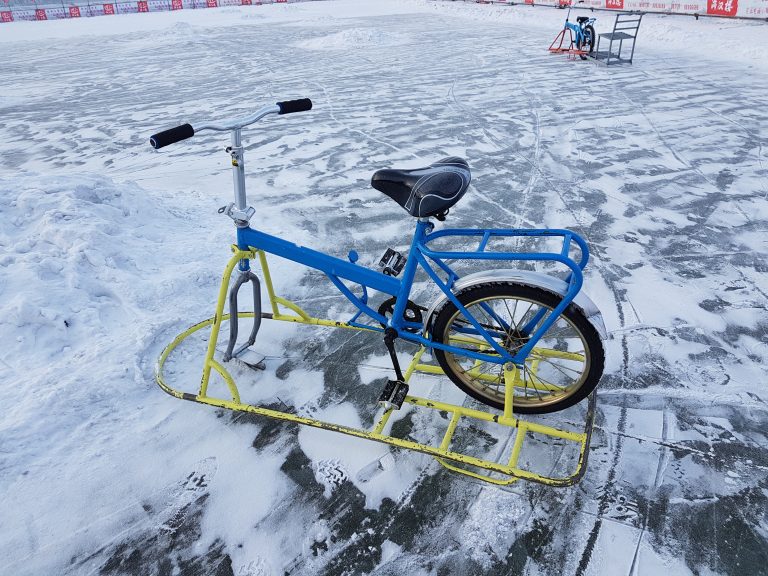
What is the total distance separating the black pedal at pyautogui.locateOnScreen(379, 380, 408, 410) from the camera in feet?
8.49

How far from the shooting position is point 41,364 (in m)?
3.10

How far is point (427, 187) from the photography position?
2477 millimetres

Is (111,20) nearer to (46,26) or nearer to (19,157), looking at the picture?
(46,26)

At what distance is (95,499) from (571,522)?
221cm

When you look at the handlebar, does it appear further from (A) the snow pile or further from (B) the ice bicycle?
(A) the snow pile

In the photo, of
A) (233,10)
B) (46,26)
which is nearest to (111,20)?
(46,26)

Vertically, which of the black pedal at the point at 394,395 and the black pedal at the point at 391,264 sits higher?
the black pedal at the point at 391,264

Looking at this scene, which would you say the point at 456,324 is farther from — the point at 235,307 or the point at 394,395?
the point at 235,307

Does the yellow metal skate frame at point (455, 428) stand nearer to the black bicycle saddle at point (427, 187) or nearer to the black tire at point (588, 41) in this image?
the black bicycle saddle at point (427, 187)

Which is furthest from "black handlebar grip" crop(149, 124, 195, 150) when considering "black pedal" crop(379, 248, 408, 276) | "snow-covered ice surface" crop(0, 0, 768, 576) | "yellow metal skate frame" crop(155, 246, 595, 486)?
"snow-covered ice surface" crop(0, 0, 768, 576)

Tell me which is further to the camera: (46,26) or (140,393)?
(46,26)

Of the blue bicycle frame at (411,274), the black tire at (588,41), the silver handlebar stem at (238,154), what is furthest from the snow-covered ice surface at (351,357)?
the black tire at (588,41)

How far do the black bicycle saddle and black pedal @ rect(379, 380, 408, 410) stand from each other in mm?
888

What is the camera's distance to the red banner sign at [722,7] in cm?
1508
